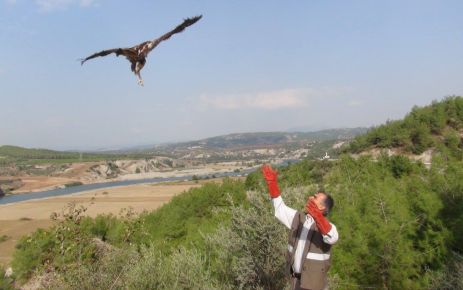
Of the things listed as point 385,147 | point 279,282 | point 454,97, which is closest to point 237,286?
point 279,282

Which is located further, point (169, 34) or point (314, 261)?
point (314, 261)

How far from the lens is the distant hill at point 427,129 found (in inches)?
1432

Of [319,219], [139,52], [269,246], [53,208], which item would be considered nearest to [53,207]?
[53,208]

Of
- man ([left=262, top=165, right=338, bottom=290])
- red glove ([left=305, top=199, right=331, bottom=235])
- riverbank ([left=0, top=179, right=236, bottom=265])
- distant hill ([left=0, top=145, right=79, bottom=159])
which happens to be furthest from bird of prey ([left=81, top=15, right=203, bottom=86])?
distant hill ([left=0, top=145, right=79, bottom=159])

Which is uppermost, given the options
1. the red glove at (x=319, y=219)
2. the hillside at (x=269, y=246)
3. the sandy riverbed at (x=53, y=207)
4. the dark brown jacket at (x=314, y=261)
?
the red glove at (x=319, y=219)

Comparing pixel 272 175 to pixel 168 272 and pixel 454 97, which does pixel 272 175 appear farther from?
pixel 454 97

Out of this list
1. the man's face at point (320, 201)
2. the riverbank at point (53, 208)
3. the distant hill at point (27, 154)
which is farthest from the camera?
the distant hill at point (27, 154)

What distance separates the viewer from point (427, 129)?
37500mm

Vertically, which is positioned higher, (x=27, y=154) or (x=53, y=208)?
(x=27, y=154)

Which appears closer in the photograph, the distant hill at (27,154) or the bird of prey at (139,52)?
the bird of prey at (139,52)

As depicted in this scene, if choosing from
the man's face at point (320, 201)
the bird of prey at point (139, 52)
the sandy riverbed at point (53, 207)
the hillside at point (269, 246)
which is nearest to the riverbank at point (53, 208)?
the sandy riverbed at point (53, 207)

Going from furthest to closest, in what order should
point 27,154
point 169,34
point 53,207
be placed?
point 27,154 → point 53,207 → point 169,34

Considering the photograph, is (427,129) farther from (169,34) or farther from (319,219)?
(169,34)

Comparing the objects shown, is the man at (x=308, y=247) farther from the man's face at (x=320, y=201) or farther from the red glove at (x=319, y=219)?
the red glove at (x=319, y=219)
